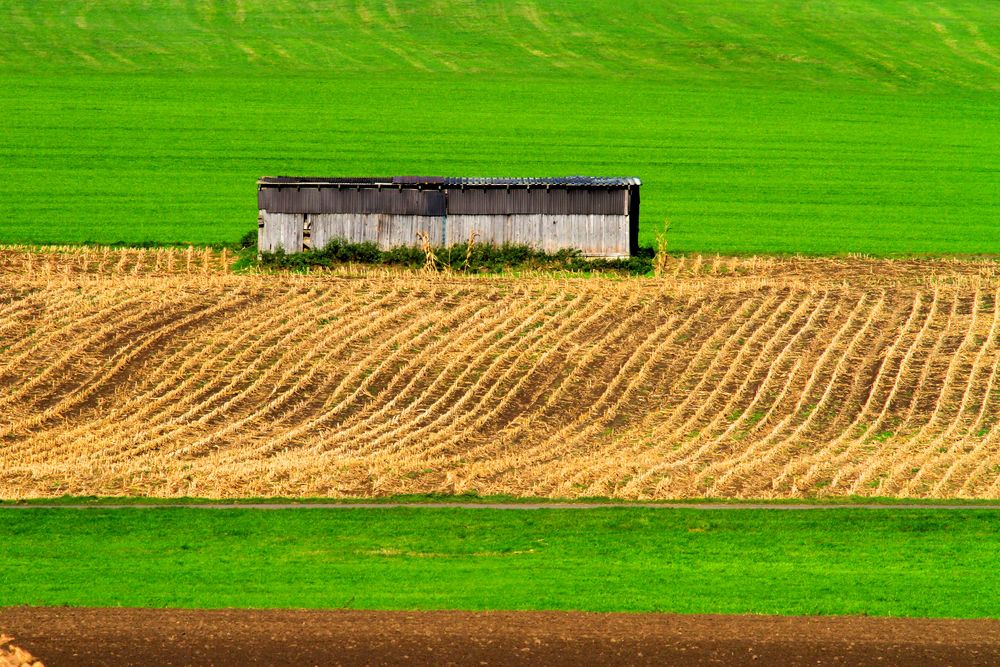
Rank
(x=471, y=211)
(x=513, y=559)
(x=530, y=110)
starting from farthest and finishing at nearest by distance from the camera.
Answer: (x=530, y=110), (x=471, y=211), (x=513, y=559)

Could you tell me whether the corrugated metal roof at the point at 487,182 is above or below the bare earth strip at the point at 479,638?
above

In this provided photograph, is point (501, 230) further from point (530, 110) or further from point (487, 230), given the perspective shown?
point (530, 110)

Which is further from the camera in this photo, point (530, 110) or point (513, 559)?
point (530, 110)

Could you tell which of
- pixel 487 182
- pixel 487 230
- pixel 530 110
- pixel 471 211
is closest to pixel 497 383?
pixel 487 230

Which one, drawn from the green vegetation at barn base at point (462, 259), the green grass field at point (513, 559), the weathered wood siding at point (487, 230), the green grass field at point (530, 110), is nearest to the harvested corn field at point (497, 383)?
the green vegetation at barn base at point (462, 259)

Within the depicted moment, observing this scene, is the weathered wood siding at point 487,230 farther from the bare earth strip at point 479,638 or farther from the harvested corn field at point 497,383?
the bare earth strip at point 479,638

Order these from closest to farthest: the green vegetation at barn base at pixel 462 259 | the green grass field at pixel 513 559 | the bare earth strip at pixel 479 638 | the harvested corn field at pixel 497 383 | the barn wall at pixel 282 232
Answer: the bare earth strip at pixel 479 638
the green grass field at pixel 513 559
the harvested corn field at pixel 497 383
the green vegetation at barn base at pixel 462 259
the barn wall at pixel 282 232

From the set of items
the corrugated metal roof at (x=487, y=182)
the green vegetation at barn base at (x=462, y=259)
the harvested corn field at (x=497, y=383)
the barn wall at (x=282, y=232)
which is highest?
the corrugated metal roof at (x=487, y=182)

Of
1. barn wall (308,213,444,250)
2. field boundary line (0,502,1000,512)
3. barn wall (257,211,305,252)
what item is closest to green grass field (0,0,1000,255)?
barn wall (257,211,305,252)
